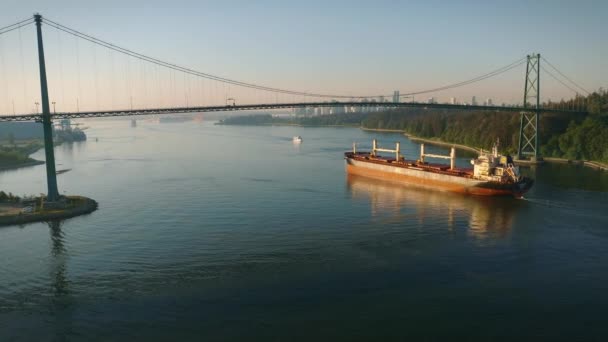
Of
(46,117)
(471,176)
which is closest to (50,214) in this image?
(46,117)

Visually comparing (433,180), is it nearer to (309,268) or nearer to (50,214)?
(309,268)

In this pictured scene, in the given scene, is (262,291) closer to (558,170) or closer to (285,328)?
(285,328)

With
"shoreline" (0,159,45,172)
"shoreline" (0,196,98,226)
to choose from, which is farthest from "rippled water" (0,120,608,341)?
"shoreline" (0,159,45,172)

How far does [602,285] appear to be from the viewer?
1290 cm

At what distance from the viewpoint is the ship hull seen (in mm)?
25688

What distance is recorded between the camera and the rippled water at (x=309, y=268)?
10664 mm

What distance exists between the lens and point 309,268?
14062mm

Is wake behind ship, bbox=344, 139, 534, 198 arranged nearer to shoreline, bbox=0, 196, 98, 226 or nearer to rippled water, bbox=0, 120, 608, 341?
rippled water, bbox=0, 120, 608, 341

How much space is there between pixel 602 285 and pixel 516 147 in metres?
39.6

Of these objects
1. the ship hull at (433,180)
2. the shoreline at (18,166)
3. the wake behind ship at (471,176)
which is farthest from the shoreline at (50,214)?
the shoreline at (18,166)

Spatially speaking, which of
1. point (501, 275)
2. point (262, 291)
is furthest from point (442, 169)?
point (262, 291)

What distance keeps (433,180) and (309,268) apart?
725 inches

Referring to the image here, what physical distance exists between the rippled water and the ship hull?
101cm

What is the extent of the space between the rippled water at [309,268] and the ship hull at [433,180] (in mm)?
1009
